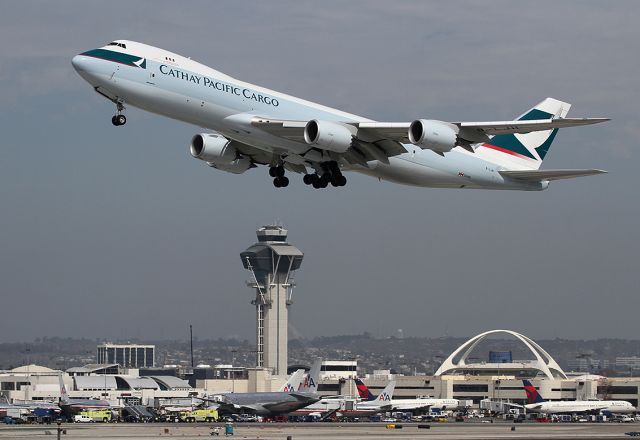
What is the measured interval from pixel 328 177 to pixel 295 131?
17.2 ft

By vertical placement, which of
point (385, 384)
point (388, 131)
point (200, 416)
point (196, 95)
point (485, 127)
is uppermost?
point (196, 95)

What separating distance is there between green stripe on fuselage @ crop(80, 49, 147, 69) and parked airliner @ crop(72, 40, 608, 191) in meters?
0.05

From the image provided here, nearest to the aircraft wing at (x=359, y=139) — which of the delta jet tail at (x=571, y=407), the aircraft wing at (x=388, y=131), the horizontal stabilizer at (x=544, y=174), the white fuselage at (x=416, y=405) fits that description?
the aircraft wing at (x=388, y=131)

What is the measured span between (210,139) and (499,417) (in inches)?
2790

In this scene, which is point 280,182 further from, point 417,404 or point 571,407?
point 571,407

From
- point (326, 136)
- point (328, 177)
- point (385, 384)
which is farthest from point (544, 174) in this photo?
point (385, 384)

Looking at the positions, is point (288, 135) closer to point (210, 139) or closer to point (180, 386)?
point (210, 139)

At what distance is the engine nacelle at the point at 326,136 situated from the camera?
5366 centimetres

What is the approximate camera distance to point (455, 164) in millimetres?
61656

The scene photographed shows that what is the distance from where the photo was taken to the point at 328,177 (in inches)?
2306

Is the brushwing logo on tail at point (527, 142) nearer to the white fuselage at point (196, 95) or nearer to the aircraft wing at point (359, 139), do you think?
the aircraft wing at point (359, 139)

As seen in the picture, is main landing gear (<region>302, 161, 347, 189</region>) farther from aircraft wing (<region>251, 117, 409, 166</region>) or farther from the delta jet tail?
the delta jet tail

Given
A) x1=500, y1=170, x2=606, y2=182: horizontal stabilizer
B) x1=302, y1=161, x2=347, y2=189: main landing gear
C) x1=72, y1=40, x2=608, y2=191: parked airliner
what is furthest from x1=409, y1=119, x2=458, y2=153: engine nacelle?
x1=500, y1=170, x2=606, y2=182: horizontal stabilizer

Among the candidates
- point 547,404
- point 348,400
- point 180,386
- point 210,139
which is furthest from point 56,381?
point 210,139
